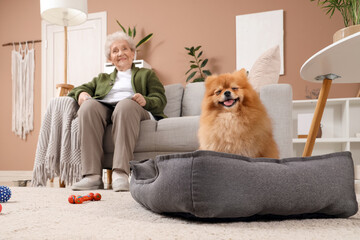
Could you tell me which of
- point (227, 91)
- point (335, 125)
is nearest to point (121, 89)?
point (227, 91)

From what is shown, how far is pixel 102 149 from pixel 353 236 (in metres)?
1.51

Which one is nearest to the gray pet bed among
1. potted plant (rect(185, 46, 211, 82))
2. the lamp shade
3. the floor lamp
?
the floor lamp

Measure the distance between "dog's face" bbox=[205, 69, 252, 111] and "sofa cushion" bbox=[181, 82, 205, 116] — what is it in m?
1.10

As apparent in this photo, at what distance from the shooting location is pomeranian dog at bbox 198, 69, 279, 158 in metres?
1.18

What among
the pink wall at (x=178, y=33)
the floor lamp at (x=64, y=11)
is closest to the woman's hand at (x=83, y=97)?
the floor lamp at (x=64, y=11)

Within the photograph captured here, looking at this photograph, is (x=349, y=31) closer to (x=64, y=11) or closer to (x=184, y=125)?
(x=184, y=125)

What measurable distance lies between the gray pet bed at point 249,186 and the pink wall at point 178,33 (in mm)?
2794

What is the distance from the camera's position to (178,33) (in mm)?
3883

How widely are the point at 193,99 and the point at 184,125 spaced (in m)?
0.60

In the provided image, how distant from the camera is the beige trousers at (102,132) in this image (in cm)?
175

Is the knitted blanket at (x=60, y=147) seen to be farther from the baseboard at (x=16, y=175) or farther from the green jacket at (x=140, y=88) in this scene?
the baseboard at (x=16, y=175)

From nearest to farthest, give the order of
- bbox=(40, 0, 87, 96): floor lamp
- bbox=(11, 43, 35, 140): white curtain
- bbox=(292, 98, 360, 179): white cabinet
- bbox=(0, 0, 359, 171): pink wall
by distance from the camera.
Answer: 1. bbox=(40, 0, 87, 96): floor lamp
2. bbox=(292, 98, 360, 179): white cabinet
3. bbox=(0, 0, 359, 171): pink wall
4. bbox=(11, 43, 35, 140): white curtain

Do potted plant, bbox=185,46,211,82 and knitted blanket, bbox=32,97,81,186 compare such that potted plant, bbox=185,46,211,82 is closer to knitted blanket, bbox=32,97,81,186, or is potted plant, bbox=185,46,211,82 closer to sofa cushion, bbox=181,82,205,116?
sofa cushion, bbox=181,82,205,116

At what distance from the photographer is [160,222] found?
2.38ft
